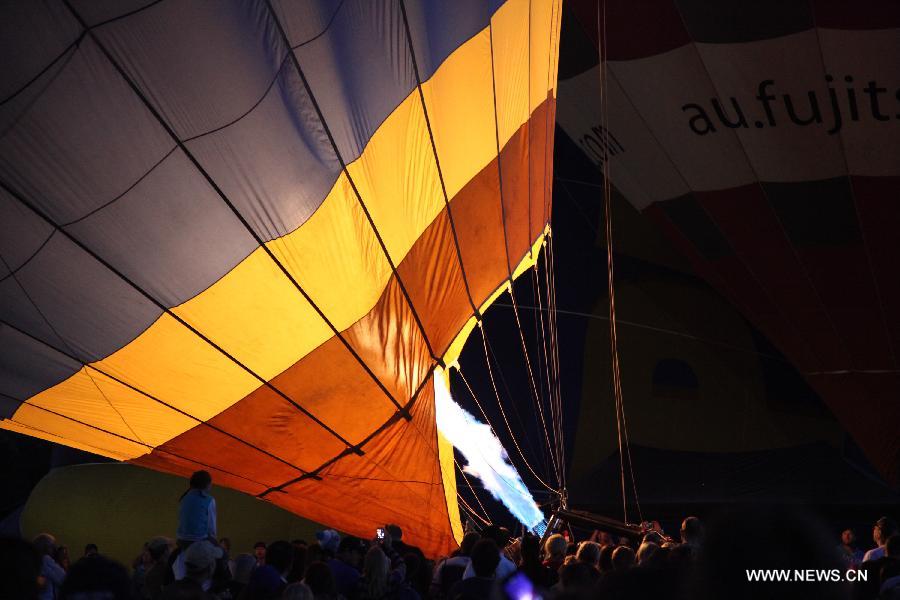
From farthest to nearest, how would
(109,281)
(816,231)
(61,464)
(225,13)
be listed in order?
(61,464)
(816,231)
(109,281)
(225,13)

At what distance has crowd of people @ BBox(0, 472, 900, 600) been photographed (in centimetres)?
103

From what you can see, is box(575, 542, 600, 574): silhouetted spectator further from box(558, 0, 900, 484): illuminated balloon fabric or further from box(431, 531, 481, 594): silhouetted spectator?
box(558, 0, 900, 484): illuminated balloon fabric

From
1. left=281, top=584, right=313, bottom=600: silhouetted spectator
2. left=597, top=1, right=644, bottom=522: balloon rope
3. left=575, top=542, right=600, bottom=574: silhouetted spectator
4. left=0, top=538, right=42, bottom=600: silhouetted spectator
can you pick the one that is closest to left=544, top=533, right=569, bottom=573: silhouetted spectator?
left=575, top=542, right=600, bottom=574: silhouetted spectator

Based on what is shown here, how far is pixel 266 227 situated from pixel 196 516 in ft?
3.75

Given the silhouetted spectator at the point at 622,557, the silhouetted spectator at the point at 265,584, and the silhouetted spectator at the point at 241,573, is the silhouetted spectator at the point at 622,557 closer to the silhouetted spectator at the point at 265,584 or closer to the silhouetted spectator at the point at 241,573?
the silhouetted spectator at the point at 265,584

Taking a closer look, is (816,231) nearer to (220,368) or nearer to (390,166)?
(390,166)

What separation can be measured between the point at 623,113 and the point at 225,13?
514 cm

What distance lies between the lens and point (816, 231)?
24.9 feet

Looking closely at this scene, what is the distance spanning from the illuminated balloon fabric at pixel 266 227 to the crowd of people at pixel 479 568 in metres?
0.60

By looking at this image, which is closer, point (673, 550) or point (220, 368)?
point (673, 550)

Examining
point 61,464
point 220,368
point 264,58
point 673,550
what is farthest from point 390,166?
point 61,464

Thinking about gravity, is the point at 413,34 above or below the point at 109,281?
above

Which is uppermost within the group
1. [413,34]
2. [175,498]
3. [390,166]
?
[413,34]

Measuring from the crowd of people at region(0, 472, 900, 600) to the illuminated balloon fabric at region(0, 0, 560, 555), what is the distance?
1.96 ft
